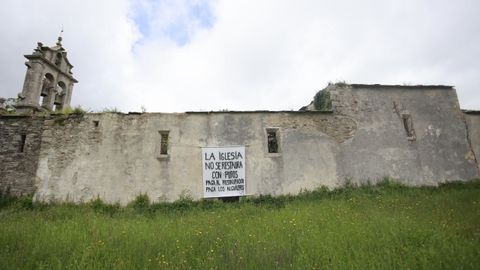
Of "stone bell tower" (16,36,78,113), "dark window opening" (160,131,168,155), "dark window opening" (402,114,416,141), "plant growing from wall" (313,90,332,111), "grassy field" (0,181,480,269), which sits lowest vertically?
"grassy field" (0,181,480,269)

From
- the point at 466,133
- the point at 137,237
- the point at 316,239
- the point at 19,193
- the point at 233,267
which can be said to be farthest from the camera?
the point at 466,133

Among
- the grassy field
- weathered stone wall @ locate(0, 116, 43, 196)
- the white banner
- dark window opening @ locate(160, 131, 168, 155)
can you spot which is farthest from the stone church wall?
the grassy field

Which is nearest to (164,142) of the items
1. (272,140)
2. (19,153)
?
(272,140)

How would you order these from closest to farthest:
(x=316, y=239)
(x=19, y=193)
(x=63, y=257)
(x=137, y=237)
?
1. (x=63, y=257)
2. (x=316, y=239)
3. (x=137, y=237)
4. (x=19, y=193)

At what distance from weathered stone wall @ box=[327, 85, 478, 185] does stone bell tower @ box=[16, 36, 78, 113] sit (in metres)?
14.3

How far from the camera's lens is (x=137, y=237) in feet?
19.9

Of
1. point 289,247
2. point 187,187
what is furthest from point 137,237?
point 187,187

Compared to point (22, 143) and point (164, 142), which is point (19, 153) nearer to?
point (22, 143)

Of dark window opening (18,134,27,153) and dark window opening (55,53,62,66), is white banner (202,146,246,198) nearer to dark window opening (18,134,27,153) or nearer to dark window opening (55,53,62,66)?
dark window opening (18,134,27,153)

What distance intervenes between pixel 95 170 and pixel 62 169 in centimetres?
130

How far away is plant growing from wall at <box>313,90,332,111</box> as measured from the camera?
12656 millimetres

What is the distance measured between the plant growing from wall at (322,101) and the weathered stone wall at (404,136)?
287mm

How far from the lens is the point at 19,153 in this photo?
10.8 m

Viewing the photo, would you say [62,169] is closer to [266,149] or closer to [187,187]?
[187,187]
